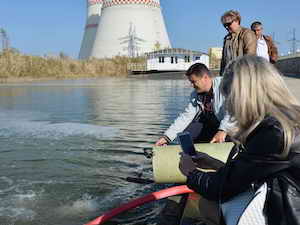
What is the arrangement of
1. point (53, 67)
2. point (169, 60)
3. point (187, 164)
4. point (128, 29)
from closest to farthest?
point (187, 164) < point (53, 67) < point (169, 60) < point (128, 29)

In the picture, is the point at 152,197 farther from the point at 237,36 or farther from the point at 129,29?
the point at 129,29

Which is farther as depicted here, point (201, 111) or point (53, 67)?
point (53, 67)

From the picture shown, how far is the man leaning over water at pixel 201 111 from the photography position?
3805 mm

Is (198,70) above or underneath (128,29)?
underneath

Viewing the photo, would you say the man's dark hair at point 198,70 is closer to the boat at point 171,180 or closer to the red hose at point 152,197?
the boat at point 171,180

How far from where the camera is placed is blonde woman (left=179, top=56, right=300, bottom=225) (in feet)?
5.33

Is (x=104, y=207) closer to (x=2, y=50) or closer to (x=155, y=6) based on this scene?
(x=2, y=50)

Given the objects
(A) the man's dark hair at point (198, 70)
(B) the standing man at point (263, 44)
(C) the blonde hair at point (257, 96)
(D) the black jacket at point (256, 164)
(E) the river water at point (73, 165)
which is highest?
(B) the standing man at point (263, 44)

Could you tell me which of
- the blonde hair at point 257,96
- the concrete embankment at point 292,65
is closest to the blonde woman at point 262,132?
the blonde hair at point 257,96

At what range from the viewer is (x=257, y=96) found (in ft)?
5.69

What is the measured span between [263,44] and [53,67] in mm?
37713

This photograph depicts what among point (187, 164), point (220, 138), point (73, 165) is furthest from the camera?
point (73, 165)

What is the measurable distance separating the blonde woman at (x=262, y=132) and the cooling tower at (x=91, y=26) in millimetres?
51450

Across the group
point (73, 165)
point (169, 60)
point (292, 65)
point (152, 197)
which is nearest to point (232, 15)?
point (152, 197)
